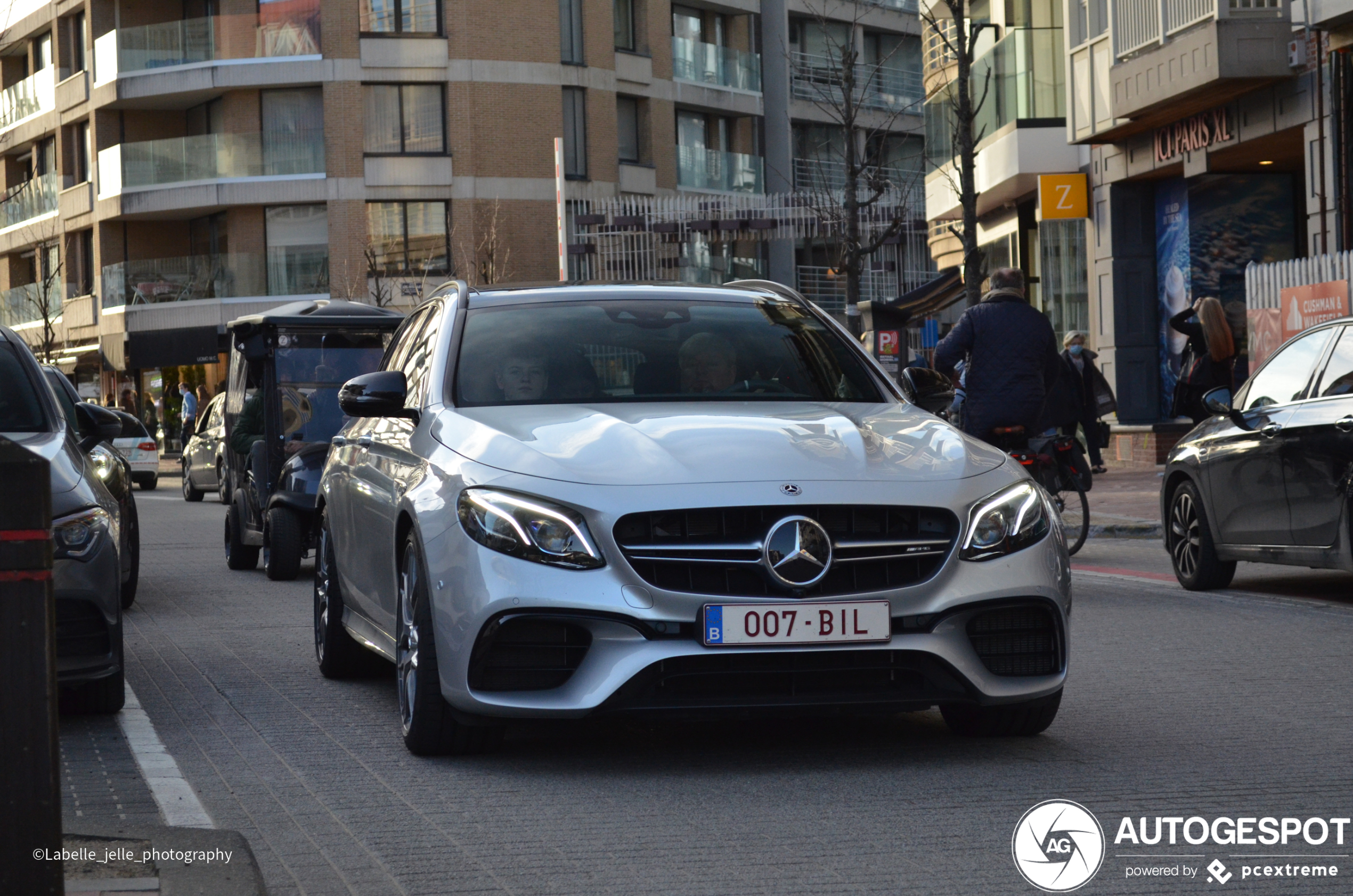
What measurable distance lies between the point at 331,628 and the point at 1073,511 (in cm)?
772

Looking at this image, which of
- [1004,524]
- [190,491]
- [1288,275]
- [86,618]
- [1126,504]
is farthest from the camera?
[190,491]

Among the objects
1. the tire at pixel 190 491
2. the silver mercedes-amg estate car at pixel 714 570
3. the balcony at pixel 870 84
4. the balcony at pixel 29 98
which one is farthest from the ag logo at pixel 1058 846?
the balcony at pixel 29 98

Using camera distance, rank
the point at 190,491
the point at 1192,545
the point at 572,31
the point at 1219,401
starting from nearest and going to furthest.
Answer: the point at 1219,401 → the point at 1192,545 → the point at 190,491 → the point at 572,31

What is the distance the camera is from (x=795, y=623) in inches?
221

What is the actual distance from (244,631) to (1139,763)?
19.3ft

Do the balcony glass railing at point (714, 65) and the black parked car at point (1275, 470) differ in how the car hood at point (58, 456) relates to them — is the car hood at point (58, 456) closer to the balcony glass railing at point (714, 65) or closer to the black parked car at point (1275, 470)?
the black parked car at point (1275, 470)

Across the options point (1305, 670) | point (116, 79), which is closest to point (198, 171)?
point (116, 79)

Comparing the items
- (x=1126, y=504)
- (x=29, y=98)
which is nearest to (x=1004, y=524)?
(x=1126, y=504)

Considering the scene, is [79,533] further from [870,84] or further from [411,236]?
[870,84]

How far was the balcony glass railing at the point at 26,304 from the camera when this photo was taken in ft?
195

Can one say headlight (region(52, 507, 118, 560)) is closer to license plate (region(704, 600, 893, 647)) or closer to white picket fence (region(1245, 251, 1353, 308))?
license plate (region(704, 600, 893, 647))

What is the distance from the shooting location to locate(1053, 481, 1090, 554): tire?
13438 mm

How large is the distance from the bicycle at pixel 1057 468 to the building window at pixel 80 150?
46766mm

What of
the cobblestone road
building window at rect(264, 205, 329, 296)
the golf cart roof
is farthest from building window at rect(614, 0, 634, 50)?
the cobblestone road
